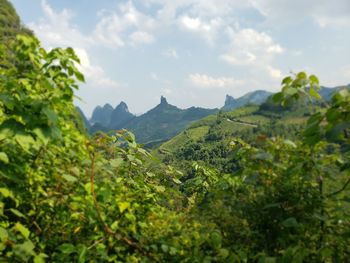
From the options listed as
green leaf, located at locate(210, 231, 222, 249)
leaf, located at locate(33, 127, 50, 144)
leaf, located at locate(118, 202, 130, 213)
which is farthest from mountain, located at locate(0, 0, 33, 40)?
green leaf, located at locate(210, 231, 222, 249)

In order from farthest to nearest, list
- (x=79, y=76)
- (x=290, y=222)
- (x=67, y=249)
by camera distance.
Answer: (x=79, y=76)
(x=67, y=249)
(x=290, y=222)

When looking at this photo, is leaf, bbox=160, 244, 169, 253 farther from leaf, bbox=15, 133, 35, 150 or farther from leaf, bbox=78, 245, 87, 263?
leaf, bbox=15, 133, 35, 150

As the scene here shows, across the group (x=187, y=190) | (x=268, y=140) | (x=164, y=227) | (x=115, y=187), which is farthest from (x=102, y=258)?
(x=187, y=190)

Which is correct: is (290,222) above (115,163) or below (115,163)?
below

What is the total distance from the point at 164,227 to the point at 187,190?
15.0 ft

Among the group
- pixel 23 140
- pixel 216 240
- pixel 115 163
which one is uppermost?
pixel 23 140

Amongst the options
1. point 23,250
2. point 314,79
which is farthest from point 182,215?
point 314,79

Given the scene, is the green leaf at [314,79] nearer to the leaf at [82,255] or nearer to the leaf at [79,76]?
the leaf at [79,76]

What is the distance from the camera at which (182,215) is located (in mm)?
4062

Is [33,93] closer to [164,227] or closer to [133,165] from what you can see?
[133,165]

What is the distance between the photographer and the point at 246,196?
3.52 metres

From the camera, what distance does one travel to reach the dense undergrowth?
3.14 m

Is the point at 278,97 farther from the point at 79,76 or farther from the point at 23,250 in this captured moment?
the point at 23,250

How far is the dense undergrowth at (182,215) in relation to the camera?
314 cm
